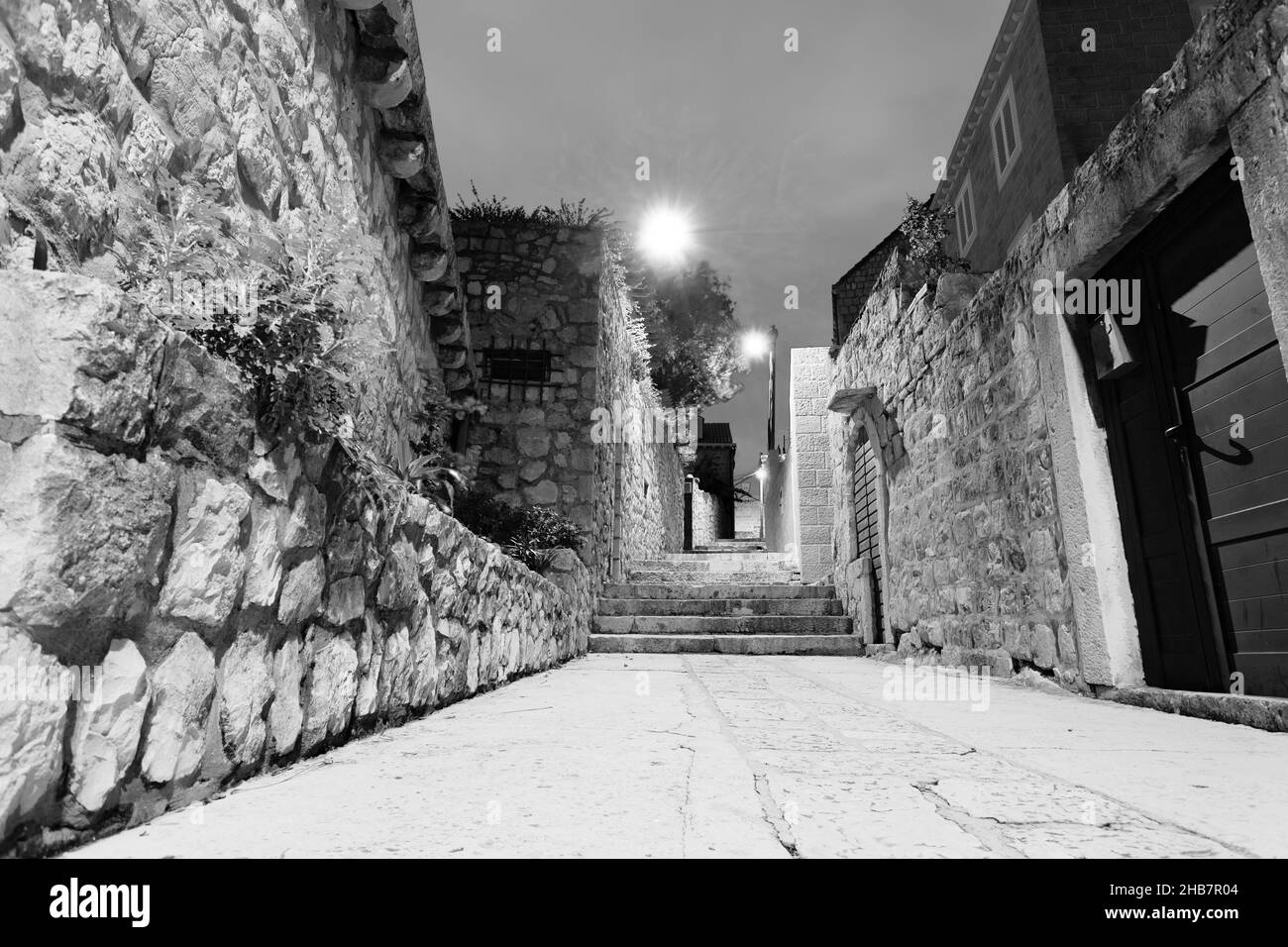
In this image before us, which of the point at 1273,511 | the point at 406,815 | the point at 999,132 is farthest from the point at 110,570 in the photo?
the point at 999,132

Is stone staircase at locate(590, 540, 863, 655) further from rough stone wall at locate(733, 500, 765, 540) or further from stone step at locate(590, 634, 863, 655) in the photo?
rough stone wall at locate(733, 500, 765, 540)

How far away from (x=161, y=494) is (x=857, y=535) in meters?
7.12

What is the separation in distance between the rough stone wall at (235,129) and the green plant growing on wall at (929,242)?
147 inches

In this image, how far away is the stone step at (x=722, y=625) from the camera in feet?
23.6

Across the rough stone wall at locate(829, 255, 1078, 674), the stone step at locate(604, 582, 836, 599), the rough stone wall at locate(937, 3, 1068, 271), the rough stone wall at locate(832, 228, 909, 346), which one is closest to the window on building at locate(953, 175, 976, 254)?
the rough stone wall at locate(937, 3, 1068, 271)

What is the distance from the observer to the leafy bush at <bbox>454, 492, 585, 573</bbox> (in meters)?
6.02

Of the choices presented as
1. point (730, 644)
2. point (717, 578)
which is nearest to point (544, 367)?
point (717, 578)

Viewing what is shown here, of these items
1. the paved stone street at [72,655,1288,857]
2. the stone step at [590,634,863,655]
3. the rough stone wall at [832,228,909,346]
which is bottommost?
the paved stone street at [72,655,1288,857]

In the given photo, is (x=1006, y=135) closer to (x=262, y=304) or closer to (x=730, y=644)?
(x=730, y=644)

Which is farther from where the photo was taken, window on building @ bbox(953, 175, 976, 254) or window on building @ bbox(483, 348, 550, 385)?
window on building @ bbox(953, 175, 976, 254)

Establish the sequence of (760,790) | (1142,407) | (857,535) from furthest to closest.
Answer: (857,535)
(1142,407)
(760,790)

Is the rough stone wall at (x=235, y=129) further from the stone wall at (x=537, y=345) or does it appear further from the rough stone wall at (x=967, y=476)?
the rough stone wall at (x=967, y=476)

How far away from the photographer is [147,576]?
1.22m

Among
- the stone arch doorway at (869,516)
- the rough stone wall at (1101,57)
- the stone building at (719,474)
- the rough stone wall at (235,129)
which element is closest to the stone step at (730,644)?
the stone arch doorway at (869,516)
